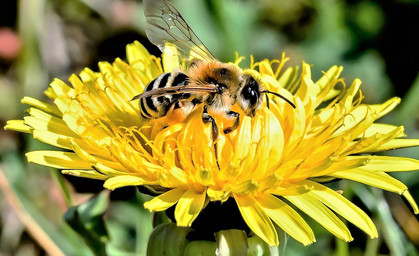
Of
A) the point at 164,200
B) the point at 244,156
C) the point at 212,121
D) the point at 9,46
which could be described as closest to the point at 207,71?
the point at 212,121

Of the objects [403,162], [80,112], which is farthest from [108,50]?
[403,162]

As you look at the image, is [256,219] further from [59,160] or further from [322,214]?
[59,160]

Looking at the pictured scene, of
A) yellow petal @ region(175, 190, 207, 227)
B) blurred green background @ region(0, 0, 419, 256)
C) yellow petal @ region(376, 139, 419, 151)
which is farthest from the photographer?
blurred green background @ region(0, 0, 419, 256)

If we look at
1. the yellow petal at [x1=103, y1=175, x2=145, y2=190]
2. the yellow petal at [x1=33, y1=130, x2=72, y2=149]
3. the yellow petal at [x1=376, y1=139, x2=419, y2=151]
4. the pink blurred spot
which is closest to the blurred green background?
the pink blurred spot

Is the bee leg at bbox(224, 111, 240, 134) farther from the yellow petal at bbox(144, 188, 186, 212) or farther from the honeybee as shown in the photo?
the yellow petal at bbox(144, 188, 186, 212)

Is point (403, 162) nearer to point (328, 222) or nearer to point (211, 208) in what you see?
point (328, 222)
